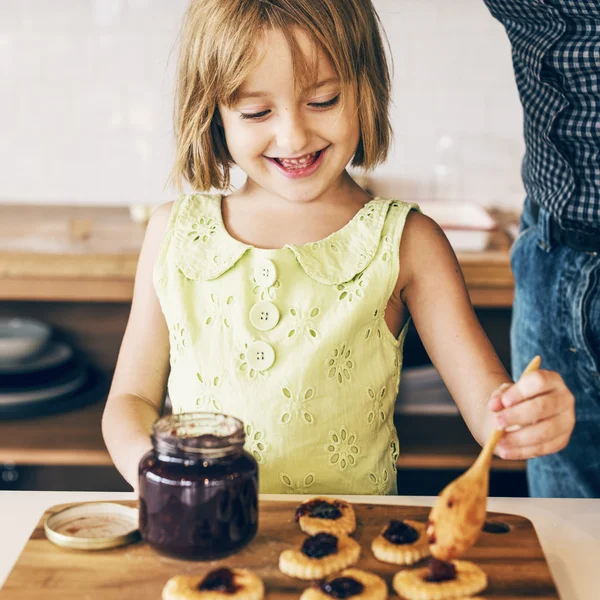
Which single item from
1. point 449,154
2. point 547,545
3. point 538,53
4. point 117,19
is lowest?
point 547,545

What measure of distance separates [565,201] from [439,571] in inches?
30.2

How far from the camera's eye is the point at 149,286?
1.36 meters

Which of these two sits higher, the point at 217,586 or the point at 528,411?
the point at 528,411

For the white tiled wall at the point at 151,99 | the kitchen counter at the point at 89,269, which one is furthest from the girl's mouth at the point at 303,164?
the white tiled wall at the point at 151,99

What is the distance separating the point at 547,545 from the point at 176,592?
0.44m

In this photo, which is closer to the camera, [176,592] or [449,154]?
[176,592]

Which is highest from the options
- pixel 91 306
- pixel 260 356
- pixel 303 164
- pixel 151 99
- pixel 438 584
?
pixel 151 99

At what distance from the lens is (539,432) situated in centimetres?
101

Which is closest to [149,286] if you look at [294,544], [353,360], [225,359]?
[225,359]

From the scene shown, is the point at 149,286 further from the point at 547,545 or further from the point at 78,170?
the point at 78,170

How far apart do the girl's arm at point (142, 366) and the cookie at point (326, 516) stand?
0.96 ft

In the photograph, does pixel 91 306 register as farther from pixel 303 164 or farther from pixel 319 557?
pixel 319 557

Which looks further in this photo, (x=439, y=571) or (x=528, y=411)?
(x=528, y=411)

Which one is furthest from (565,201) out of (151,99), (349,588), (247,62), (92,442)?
(151,99)
